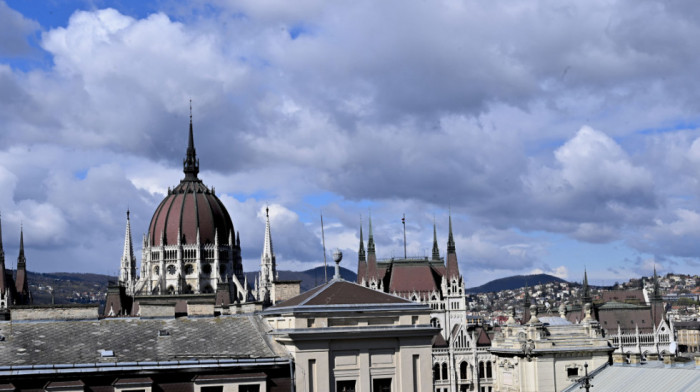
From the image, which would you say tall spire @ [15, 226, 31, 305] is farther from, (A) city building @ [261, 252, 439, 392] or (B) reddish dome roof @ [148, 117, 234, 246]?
(A) city building @ [261, 252, 439, 392]

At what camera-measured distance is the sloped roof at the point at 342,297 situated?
30984 millimetres

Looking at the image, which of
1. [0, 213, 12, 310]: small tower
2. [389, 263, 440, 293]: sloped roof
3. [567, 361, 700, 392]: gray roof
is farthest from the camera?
[0, 213, 12, 310]: small tower

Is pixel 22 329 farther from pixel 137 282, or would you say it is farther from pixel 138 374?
pixel 137 282

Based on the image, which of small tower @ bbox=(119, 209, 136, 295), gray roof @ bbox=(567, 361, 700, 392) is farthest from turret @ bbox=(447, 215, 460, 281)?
gray roof @ bbox=(567, 361, 700, 392)

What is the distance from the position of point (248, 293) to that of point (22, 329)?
127 m

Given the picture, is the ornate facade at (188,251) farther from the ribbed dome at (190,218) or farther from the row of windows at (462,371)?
the row of windows at (462,371)

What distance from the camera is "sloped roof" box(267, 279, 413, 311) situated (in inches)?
1220

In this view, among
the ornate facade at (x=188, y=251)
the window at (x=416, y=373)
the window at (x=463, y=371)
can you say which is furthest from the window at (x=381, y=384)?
the ornate facade at (x=188, y=251)

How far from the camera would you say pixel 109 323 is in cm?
3238

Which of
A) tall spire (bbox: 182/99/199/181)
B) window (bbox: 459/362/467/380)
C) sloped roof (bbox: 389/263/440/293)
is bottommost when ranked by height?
window (bbox: 459/362/467/380)

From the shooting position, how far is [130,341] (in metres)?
31.0

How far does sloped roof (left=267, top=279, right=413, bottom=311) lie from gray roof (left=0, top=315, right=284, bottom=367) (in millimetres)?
1739

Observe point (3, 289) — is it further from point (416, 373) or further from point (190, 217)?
point (416, 373)

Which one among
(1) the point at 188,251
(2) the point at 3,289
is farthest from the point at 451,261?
(2) the point at 3,289
